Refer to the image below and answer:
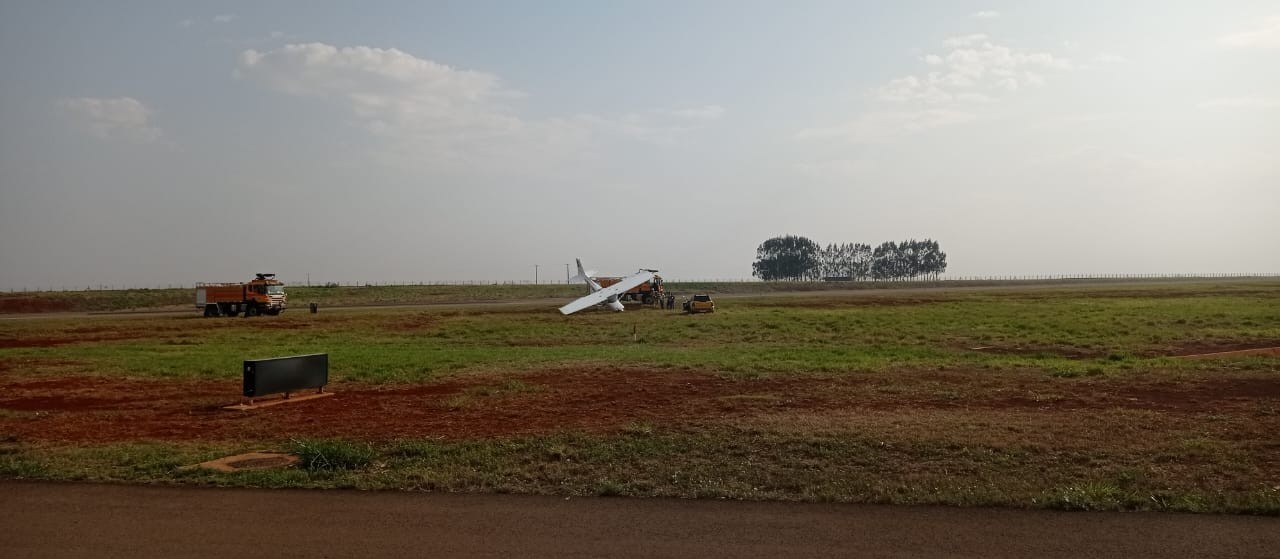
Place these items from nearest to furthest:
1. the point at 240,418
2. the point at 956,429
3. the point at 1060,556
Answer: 1. the point at 1060,556
2. the point at 956,429
3. the point at 240,418

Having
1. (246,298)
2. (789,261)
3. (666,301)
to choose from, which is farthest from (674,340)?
(789,261)

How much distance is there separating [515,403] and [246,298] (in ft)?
166

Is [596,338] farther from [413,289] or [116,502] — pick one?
[413,289]

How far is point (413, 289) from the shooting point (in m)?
109

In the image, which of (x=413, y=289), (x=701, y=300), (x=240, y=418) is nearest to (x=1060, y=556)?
(x=240, y=418)

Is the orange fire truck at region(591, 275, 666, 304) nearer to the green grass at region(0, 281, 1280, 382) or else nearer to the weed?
the green grass at region(0, 281, 1280, 382)

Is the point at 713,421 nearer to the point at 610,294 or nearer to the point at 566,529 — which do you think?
the point at 566,529

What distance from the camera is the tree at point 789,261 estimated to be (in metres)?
195

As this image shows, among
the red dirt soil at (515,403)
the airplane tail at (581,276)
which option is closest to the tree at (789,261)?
the airplane tail at (581,276)

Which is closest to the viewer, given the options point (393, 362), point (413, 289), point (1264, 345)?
point (393, 362)

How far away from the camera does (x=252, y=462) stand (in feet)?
39.7

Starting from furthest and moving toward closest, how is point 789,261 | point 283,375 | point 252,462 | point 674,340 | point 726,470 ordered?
point 789,261
point 674,340
point 283,375
point 252,462
point 726,470

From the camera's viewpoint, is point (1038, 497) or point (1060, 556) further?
point (1038, 497)

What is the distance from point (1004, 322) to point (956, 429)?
31.7 meters
